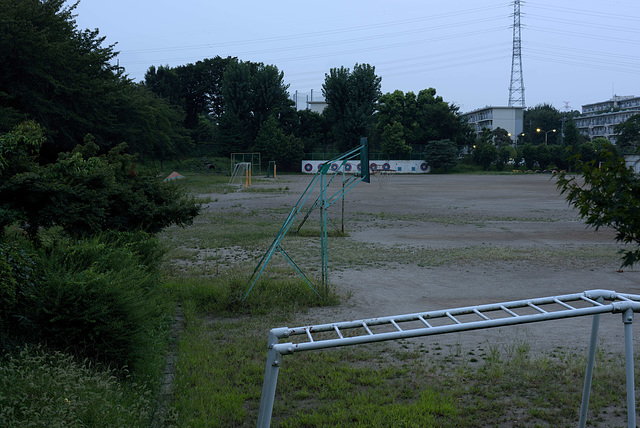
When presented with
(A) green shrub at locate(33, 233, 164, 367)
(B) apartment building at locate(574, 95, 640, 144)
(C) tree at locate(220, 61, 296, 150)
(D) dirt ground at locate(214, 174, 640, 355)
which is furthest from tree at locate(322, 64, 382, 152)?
(A) green shrub at locate(33, 233, 164, 367)

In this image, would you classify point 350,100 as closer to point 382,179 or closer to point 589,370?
point 382,179

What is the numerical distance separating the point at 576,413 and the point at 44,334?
16.2 ft

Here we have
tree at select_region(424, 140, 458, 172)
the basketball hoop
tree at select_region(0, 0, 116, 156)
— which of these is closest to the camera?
tree at select_region(0, 0, 116, 156)

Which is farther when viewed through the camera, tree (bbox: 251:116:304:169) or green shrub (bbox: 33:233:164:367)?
tree (bbox: 251:116:304:169)

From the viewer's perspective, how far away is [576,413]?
4.87 meters

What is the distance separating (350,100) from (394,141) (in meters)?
9.00

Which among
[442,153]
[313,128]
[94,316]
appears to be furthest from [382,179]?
[94,316]

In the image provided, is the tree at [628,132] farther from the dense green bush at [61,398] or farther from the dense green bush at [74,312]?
the dense green bush at [74,312]

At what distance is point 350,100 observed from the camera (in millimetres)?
78188

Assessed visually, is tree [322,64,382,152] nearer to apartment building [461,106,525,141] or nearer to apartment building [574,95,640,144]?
apartment building [461,106,525,141]

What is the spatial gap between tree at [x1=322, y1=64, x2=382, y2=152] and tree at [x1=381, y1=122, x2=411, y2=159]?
3537 millimetres

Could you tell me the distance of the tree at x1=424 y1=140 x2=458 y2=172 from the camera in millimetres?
74125

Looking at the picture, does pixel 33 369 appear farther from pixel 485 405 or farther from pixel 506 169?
pixel 506 169

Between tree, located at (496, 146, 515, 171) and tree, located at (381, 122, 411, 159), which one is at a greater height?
tree, located at (381, 122, 411, 159)
